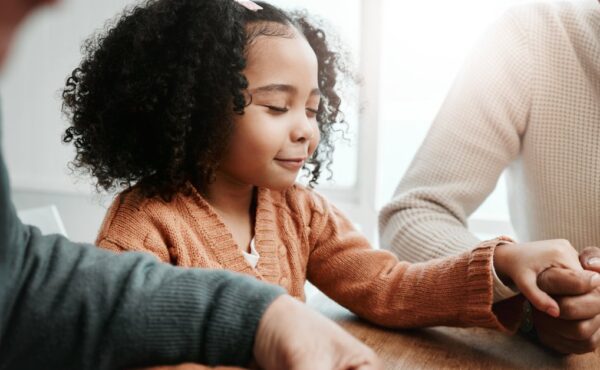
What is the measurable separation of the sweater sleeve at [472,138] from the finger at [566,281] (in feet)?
1.01

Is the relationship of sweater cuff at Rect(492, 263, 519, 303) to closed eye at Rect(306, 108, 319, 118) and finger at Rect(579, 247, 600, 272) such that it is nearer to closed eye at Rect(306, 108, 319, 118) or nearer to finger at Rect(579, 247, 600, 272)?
finger at Rect(579, 247, 600, 272)

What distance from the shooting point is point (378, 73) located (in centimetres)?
207

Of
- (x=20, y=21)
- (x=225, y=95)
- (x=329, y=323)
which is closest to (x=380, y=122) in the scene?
(x=225, y=95)

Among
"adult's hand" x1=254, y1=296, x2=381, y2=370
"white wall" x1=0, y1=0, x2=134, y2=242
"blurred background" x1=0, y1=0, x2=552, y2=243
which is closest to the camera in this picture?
"adult's hand" x1=254, y1=296, x2=381, y2=370

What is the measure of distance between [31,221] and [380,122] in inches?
47.6

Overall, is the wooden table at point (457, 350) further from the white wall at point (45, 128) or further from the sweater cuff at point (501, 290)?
the white wall at point (45, 128)

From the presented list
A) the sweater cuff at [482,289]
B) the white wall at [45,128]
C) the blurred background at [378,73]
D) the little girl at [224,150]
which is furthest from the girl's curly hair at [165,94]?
the white wall at [45,128]

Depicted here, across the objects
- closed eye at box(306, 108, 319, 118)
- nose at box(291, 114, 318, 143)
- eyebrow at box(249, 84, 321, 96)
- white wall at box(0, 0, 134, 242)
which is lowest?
white wall at box(0, 0, 134, 242)

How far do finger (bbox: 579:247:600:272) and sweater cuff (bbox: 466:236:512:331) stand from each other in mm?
95

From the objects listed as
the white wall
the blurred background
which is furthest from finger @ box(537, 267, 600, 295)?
the white wall

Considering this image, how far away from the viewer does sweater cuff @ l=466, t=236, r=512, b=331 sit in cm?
75

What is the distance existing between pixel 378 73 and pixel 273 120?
1.31m

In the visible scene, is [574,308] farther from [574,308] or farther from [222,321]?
[222,321]

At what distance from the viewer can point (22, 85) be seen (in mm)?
2463
